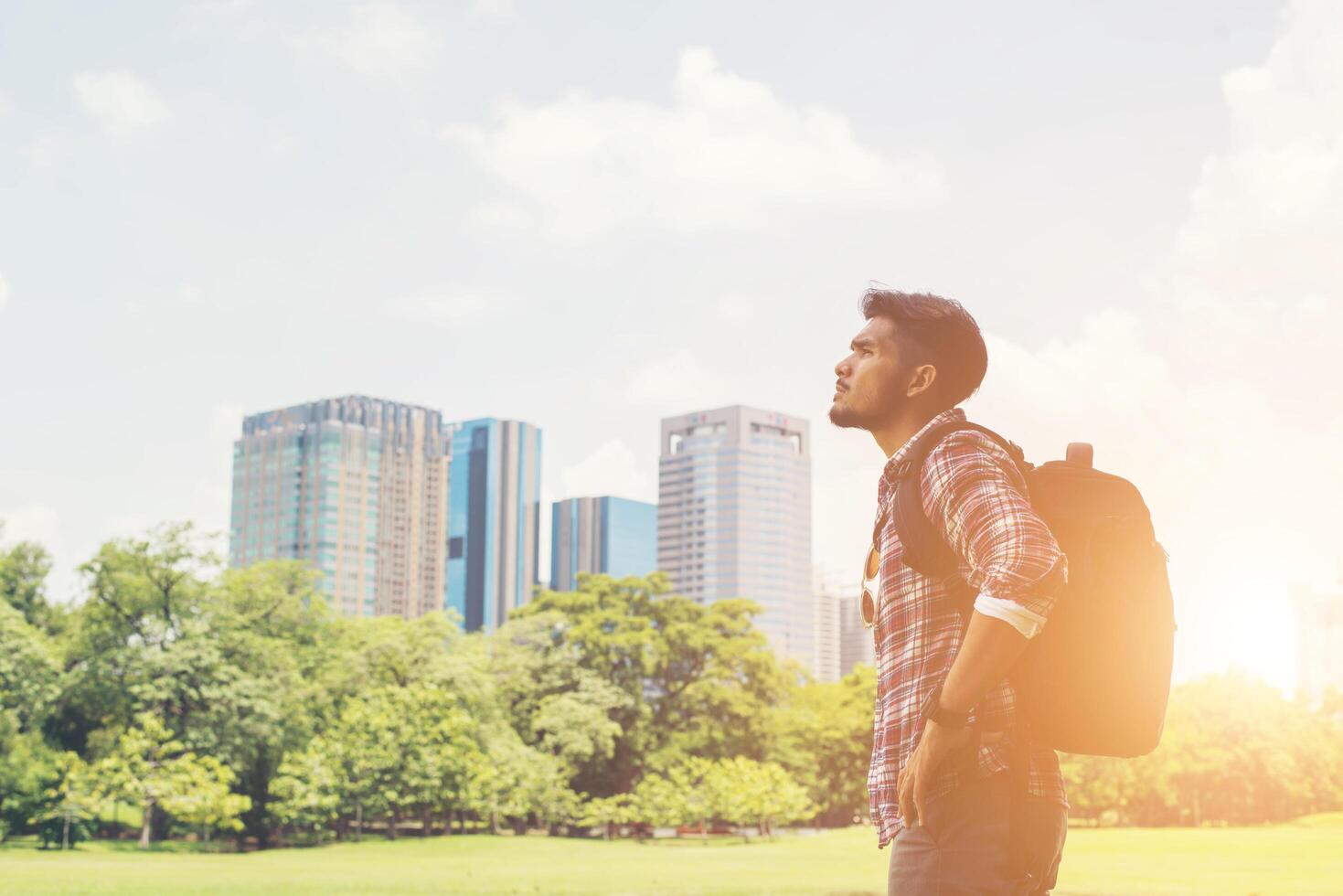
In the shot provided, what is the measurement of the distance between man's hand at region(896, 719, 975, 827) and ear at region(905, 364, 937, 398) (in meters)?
0.58

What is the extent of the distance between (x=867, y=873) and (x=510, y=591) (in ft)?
428

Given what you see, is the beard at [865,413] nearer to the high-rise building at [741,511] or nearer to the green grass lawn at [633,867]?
the green grass lawn at [633,867]

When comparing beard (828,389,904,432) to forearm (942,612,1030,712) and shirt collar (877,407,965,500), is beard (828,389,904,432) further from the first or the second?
forearm (942,612,1030,712)

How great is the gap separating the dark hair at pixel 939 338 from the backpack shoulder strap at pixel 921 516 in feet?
0.56

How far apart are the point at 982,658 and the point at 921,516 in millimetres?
269

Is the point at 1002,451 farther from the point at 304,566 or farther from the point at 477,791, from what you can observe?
the point at 304,566

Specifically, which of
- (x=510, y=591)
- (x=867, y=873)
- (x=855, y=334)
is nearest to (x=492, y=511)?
(x=510, y=591)

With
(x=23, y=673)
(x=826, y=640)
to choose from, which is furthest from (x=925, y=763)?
(x=826, y=640)

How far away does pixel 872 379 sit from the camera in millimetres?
2301

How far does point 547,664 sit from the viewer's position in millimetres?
27422

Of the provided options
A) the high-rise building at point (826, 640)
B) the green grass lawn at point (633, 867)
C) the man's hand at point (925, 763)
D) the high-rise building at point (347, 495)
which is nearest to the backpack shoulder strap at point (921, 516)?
the man's hand at point (925, 763)

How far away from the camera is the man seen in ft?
6.31

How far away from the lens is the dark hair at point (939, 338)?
2.28 m

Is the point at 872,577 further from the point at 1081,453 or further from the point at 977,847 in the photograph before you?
the point at 977,847
